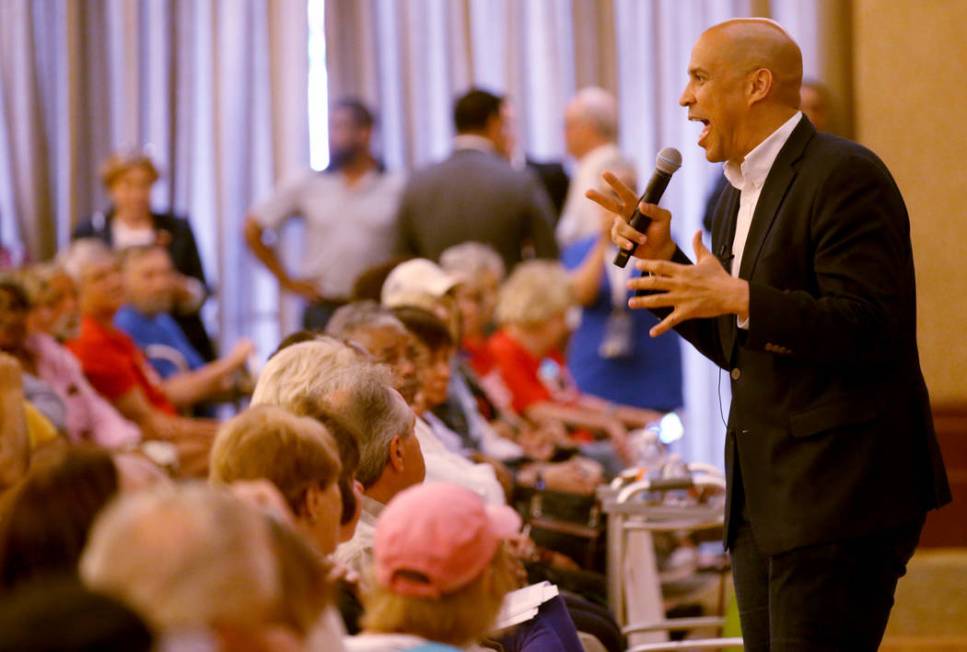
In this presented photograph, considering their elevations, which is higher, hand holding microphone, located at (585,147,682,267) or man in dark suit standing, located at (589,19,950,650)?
hand holding microphone, located at (585,147,682,267)

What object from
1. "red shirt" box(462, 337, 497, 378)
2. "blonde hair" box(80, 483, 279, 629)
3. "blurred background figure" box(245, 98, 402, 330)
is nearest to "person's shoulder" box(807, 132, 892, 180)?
"blonde hair" box(80, 483, 279, 629)

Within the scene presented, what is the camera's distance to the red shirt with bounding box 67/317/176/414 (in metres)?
5.36

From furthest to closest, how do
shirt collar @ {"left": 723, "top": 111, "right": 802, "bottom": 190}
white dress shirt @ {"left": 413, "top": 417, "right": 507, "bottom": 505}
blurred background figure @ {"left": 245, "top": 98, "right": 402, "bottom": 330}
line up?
1. blurred background figure @ {"left": 245, "top": 98, "right": 402, "bottom": 330}
2. white dress shirt @ {"left": 413, "top": 417, "right": 507, "bottom": 505}
3. shirt collar @ {"left": 723, "top": 111, "right": 802, "bottom": 190}

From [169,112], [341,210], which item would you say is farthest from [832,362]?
[169,112]

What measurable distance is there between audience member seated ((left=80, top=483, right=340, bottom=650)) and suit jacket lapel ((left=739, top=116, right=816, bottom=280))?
1276 mm

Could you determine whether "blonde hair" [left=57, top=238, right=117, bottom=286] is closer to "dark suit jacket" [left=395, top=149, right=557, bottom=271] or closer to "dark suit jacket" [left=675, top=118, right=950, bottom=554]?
"dark suit jacket" [left=395, top=149, right=557, bottom=271]

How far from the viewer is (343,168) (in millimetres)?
6973

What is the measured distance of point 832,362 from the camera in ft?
8.17

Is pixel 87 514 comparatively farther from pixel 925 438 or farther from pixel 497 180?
pixel 497 180

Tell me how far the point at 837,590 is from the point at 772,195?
63 centimetres

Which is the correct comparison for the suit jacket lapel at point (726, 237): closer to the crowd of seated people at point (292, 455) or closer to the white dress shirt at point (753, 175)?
the white dress shirt at point (753, 175)

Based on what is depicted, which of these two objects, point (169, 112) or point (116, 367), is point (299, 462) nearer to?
point (116, 367)

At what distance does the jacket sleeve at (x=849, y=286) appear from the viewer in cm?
243

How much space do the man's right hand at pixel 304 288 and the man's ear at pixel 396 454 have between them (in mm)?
4081
